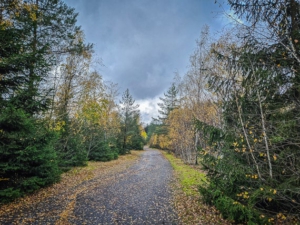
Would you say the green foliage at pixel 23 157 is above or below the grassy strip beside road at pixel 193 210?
above

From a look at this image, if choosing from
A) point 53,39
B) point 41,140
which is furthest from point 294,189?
point 53,39

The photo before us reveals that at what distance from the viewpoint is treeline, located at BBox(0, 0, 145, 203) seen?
589 cm

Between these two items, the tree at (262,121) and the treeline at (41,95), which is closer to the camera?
the tree at (262,121)

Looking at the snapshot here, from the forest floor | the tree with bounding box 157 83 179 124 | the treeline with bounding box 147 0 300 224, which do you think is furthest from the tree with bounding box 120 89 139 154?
the treeline with bounding box 147 0 300 224

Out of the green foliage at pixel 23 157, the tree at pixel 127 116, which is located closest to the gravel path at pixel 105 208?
the green foliage at pixel 23 157

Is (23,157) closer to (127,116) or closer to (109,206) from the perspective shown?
(109,206)

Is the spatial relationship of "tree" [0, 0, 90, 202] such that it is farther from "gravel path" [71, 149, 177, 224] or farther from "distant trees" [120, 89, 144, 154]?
"distant trees" [120, 89, 144, 154]

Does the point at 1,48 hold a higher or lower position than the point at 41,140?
A: higher

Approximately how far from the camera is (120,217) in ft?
18.3

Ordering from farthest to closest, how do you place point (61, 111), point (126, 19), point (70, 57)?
point (126, 19), point (70, 57), point (61, 111)

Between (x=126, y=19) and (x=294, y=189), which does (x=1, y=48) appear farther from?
(x=126, y=19)

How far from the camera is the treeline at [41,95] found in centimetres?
589

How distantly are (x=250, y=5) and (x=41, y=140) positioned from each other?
9293 mm

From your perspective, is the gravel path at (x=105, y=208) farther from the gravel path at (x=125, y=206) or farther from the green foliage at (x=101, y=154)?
the green foliage at (x=101, y=154)
